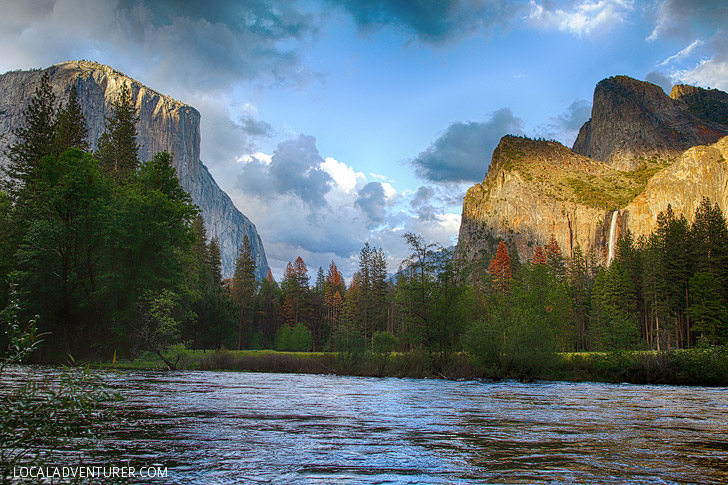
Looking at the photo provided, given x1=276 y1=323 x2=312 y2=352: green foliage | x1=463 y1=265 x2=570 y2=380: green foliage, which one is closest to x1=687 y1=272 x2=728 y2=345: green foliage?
x1=463 y1=265 x2=570 y2=380: green foliage

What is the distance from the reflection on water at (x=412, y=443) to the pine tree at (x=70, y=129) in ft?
131

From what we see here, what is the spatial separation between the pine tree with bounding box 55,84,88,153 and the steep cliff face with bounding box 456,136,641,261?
14206cm

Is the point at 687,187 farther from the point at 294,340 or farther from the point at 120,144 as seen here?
the point at 120,144

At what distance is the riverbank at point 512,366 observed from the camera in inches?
1198

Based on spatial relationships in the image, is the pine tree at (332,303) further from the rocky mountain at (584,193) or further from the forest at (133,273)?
the rocky mountain at (584,193)

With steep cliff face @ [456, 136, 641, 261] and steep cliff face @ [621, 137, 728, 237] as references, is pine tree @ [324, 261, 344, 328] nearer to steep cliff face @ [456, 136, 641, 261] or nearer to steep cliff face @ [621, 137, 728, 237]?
steep cliff face @ [456, 136, 641, 261]

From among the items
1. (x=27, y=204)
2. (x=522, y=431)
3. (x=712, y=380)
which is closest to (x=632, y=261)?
(x=712, y=380)

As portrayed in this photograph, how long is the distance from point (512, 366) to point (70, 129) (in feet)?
163

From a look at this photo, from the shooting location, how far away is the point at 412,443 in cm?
862

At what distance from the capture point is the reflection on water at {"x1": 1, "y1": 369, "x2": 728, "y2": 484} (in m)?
6.13

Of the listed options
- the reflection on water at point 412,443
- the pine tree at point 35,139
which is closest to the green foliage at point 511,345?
the reflection on water at point 412,443

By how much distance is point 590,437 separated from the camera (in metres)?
9.40

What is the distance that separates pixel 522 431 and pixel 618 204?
164502 millimetres

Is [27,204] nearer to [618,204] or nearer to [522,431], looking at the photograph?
[522,431]
